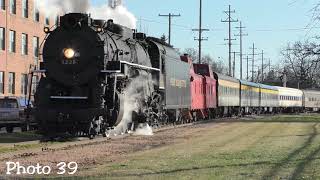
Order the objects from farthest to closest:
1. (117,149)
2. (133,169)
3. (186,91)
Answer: (186,91) → (117,149) → (133,169)

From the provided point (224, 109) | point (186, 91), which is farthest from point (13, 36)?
point (186, 91)

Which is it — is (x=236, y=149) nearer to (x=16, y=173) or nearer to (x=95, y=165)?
(x=95, y=165)

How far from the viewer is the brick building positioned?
54.2 m

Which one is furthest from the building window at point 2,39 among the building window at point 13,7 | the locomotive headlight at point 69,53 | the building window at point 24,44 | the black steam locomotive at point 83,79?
the locomotive headlight at point 69,53

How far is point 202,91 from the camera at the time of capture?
37625 mm

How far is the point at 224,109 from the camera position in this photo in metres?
48.6

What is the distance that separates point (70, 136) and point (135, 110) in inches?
129

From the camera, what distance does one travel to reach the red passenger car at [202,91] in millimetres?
34000

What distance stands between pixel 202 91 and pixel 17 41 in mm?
26437

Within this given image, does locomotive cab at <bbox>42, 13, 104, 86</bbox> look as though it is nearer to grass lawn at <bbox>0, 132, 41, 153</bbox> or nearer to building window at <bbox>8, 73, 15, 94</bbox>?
grass lawn at <bbox>0, 132, 41, 153</bbox>

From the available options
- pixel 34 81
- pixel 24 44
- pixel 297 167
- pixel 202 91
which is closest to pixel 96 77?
pixel 34 81

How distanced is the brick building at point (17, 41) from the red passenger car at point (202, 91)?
19.2 metres

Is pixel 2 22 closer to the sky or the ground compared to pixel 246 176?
closer to the sky

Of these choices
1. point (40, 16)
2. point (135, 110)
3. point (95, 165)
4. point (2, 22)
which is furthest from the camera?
point (40, 16)
